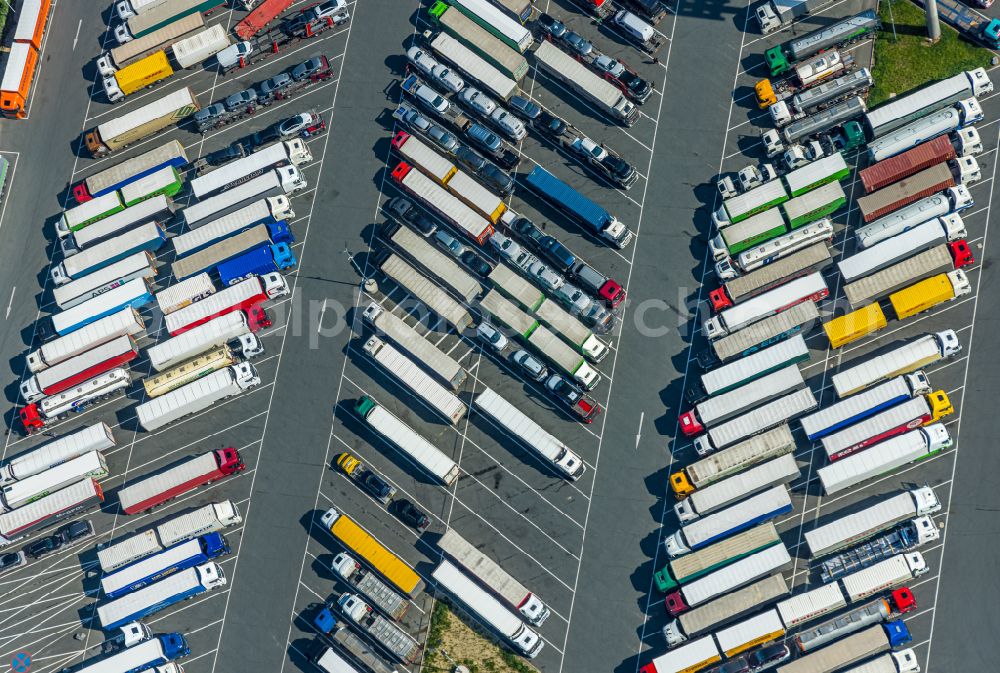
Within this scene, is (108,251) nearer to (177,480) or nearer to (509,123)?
(177,480)

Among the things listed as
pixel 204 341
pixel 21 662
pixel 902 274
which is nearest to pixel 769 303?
pixel 902 274

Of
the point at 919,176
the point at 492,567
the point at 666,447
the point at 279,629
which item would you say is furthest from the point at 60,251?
the point at 919,176

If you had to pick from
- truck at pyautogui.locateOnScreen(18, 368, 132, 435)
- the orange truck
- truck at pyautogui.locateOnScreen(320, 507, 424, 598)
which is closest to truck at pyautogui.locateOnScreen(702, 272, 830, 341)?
truck at pyautogui.locateOnScreen(320, 507, 424, 598)

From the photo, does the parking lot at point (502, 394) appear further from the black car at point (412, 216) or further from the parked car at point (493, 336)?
the parked car at point (493, 336)

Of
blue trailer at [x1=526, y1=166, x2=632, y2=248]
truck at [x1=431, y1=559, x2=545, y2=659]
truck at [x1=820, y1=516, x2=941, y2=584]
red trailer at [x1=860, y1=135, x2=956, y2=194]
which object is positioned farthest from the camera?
blue trailer at [x1=526, y1=166, x2=632, y2=248]

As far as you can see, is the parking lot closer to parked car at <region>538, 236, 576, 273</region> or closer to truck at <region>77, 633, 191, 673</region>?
truck at <region>77, 633, 191, 673</region>

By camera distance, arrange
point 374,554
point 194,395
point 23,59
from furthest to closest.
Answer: point 23,59
point 194,395
point 374,554

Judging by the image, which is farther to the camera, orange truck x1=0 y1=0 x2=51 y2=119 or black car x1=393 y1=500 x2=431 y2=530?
orange truck x1=0 y1=0 x2=51 y2=119
